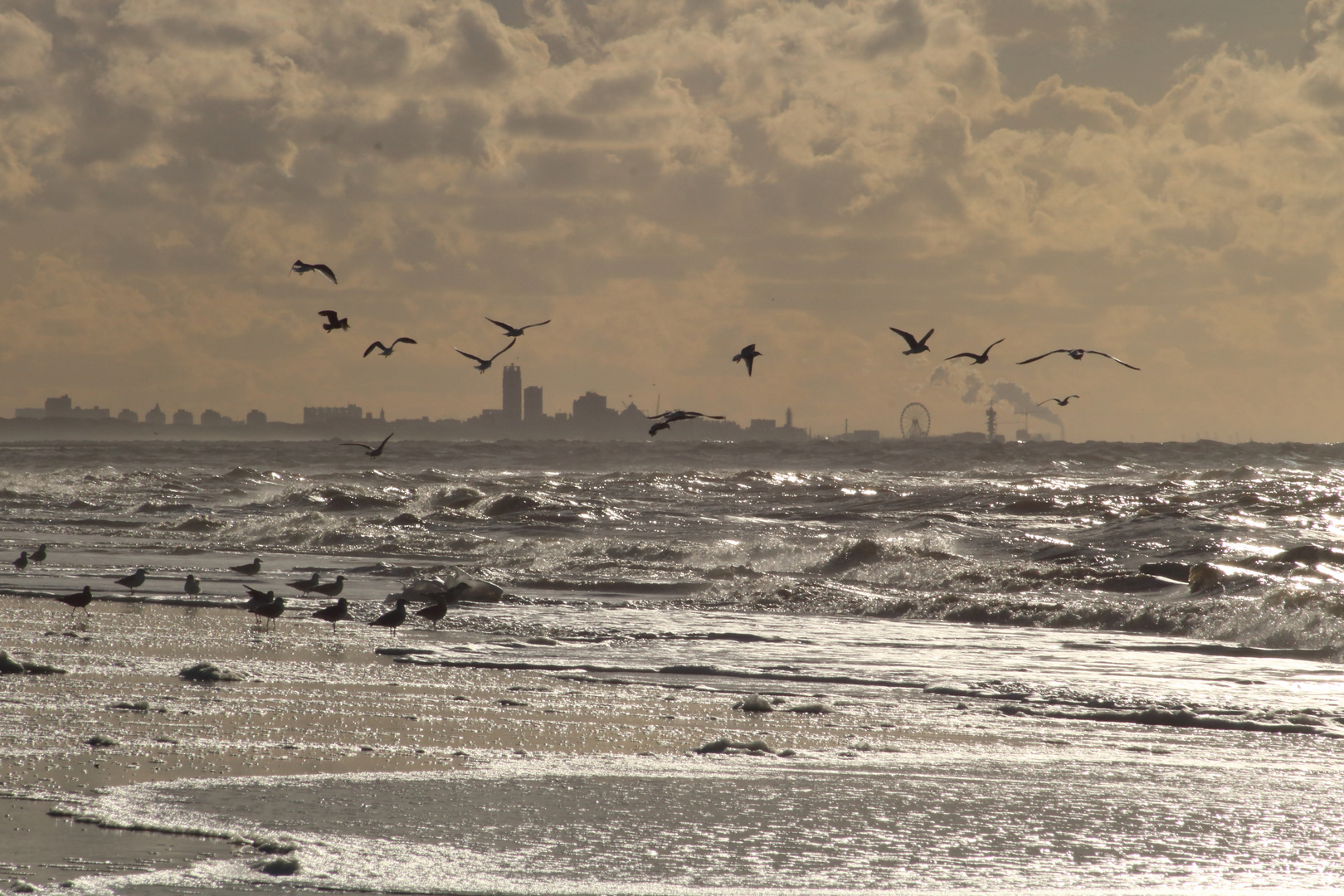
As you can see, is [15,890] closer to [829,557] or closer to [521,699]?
[521,699]

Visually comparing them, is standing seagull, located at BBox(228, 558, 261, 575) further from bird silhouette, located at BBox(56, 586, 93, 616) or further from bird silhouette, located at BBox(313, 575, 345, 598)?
bird silhouette, located at BBox(56, 586, 93, 616)

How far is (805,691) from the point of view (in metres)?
8.46

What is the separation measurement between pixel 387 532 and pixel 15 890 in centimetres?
1888

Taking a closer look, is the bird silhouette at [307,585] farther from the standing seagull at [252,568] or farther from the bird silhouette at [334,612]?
the standing seagull at [252,568]

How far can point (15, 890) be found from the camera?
12.8 ft

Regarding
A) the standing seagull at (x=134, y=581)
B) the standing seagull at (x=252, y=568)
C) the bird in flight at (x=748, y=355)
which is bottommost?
the standing seagull at (x=252, y=568)

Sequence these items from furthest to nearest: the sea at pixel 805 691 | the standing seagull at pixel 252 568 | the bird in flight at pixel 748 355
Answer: the standing seagull at pixel 252 568 < the bird in flight at pixel 748 355 < the sea at pixel 805 691

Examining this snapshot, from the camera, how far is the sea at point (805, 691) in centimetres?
462

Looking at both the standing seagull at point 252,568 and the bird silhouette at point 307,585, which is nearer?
the bird silhouette at point 307,585

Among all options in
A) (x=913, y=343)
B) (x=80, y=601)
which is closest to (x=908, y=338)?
(x=913, y=343)

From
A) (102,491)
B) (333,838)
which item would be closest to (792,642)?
(333,838)

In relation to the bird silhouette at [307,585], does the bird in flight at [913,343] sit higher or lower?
higher

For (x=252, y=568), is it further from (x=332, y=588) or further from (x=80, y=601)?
(x=80, y=601)

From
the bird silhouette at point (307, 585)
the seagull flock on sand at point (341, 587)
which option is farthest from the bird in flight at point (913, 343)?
the bird silhouette at point (307, 585)
